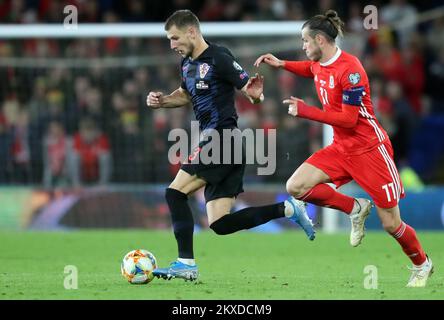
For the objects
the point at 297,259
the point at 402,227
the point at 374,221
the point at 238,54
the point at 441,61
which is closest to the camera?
the point at 402,227

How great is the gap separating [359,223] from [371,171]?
0.54m

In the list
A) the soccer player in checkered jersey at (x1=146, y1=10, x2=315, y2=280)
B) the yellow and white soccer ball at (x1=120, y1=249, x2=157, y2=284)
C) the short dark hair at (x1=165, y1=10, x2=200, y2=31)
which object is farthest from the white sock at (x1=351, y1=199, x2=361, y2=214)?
the short dark hair at (x1=165, y1=10, x2=200, y2=31)

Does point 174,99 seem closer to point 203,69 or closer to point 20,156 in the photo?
point 203,69

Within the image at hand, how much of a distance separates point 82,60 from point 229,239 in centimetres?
442

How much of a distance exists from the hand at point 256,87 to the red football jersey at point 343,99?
0.71m

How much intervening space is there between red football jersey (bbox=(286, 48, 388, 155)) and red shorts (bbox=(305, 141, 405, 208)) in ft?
0.24

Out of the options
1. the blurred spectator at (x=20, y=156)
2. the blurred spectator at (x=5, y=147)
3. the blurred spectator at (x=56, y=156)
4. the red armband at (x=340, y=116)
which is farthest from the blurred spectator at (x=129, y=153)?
the red armband at (x=340, y=116)

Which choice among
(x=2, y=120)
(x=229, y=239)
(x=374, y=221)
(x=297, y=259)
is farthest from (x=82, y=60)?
(x=297, y=259)

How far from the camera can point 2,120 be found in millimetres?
16047

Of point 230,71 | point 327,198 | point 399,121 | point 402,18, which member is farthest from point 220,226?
point 402,18

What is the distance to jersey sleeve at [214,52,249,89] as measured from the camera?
8023mm

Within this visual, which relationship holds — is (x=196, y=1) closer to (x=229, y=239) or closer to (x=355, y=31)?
(x=355, y=31)

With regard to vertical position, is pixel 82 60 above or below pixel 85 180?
above

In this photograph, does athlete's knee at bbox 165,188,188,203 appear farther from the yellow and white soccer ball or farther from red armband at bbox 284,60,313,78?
red armband at bbox 284,60,313,78
